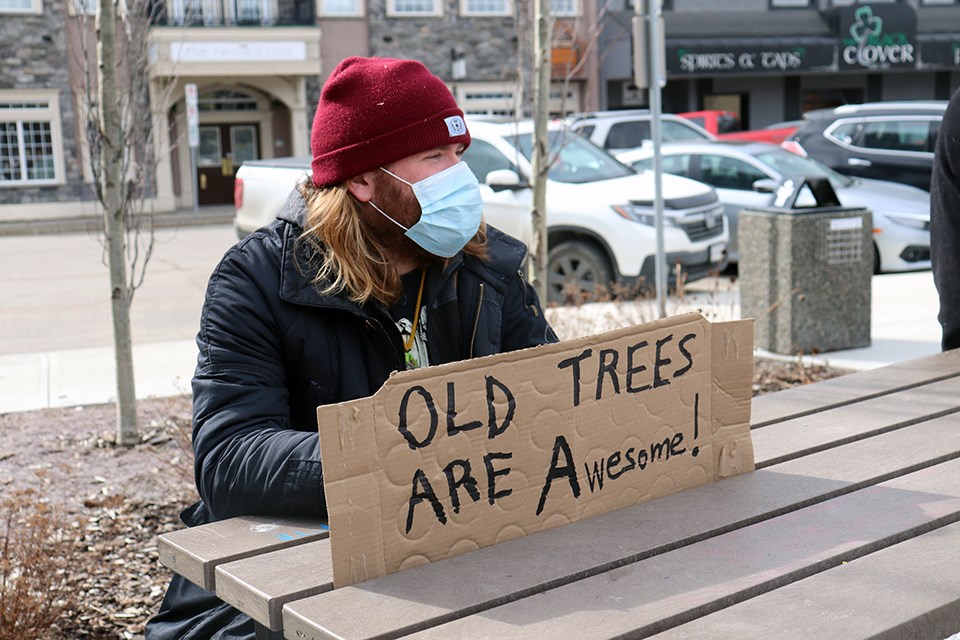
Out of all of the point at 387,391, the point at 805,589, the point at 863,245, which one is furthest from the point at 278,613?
the point at 863,245

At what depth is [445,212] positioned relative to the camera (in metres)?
2.43

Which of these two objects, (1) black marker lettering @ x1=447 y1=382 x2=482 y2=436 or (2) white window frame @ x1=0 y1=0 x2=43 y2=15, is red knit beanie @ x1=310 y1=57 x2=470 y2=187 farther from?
(2) white window frame @ x1=0 y1=0 x2=43 y2=15

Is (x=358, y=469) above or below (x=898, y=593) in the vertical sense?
above

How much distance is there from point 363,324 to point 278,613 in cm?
83

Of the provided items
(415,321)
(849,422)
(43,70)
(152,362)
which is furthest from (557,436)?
(43,70)

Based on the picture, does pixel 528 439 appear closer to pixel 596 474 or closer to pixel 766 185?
pixel 596 474

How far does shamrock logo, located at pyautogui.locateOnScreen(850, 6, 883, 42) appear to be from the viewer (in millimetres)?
32094

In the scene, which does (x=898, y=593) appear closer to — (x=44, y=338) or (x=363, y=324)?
(x=363, y=324)

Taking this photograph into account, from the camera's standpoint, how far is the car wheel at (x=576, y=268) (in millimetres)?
10086

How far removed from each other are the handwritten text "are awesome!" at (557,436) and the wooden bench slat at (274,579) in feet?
0.51

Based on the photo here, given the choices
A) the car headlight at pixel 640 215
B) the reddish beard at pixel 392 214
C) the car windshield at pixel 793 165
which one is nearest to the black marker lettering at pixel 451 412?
the reddish beard at pixel 392 214

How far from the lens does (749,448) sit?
2.15 m

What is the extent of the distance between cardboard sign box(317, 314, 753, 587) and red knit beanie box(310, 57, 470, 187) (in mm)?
726

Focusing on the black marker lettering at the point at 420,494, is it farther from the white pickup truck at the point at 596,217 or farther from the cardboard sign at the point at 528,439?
the white pickup truck at the point at 596,217
